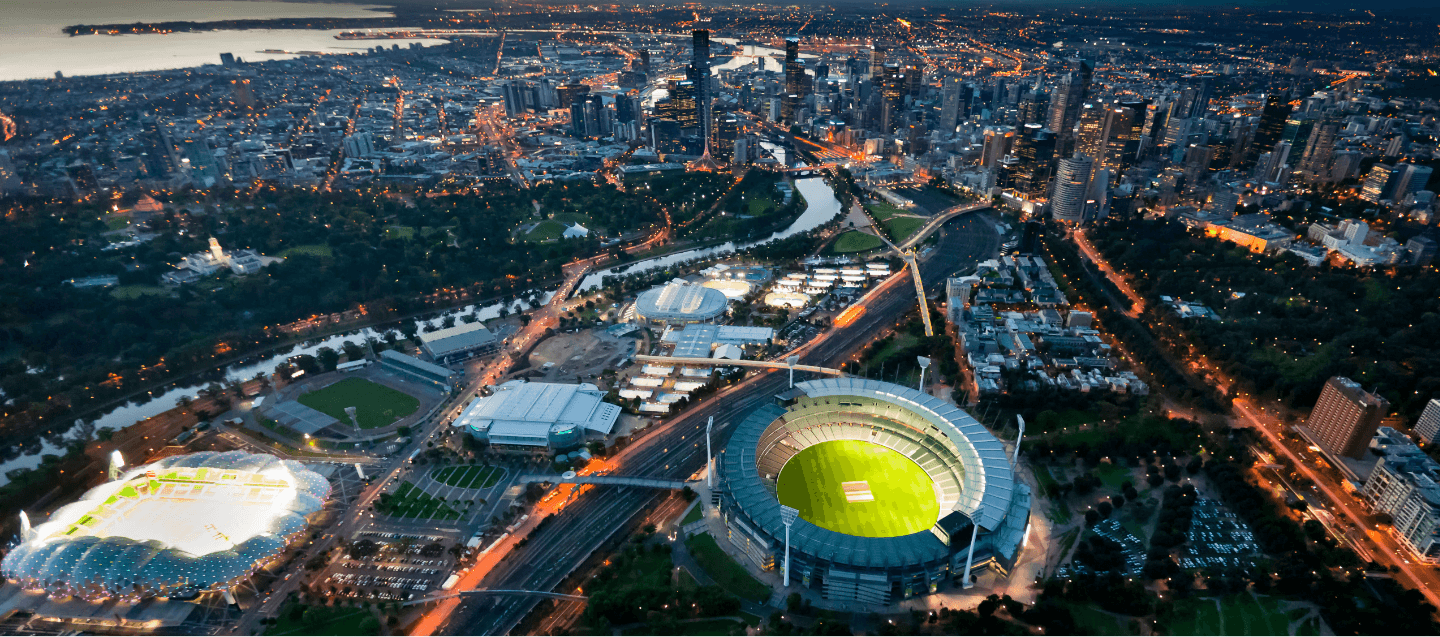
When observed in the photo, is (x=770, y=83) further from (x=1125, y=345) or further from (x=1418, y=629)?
(x=1418, y=629)

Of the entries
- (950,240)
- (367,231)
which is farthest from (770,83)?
(367,231)

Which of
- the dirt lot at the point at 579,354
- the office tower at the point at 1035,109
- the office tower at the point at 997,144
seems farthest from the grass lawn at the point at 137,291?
the office tower at the point at 1035,109

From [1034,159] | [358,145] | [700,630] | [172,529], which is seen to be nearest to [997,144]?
[1034,159]

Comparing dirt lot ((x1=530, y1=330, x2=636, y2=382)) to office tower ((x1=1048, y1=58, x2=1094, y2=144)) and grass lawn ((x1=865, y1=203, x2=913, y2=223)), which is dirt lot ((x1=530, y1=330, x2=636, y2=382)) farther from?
office tower ((x1=1048, y1=58, x2=1094, y2=144))

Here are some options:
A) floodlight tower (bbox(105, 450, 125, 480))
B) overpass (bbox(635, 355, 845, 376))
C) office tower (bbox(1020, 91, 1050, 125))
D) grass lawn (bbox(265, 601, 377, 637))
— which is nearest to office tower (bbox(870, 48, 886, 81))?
office tower (bbox(1020, 91, 1050, 125))

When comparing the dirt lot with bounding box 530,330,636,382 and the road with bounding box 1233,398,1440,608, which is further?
the dirt lot with bounding box 530,330,636,382

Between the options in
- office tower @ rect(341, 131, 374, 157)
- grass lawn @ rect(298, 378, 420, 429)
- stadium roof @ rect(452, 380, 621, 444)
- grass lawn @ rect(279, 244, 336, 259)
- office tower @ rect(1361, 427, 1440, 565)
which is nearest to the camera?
office tower @ rect(1361, 427, 1440, 565)

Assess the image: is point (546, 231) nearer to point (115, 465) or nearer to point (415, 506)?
point (415, 506)
